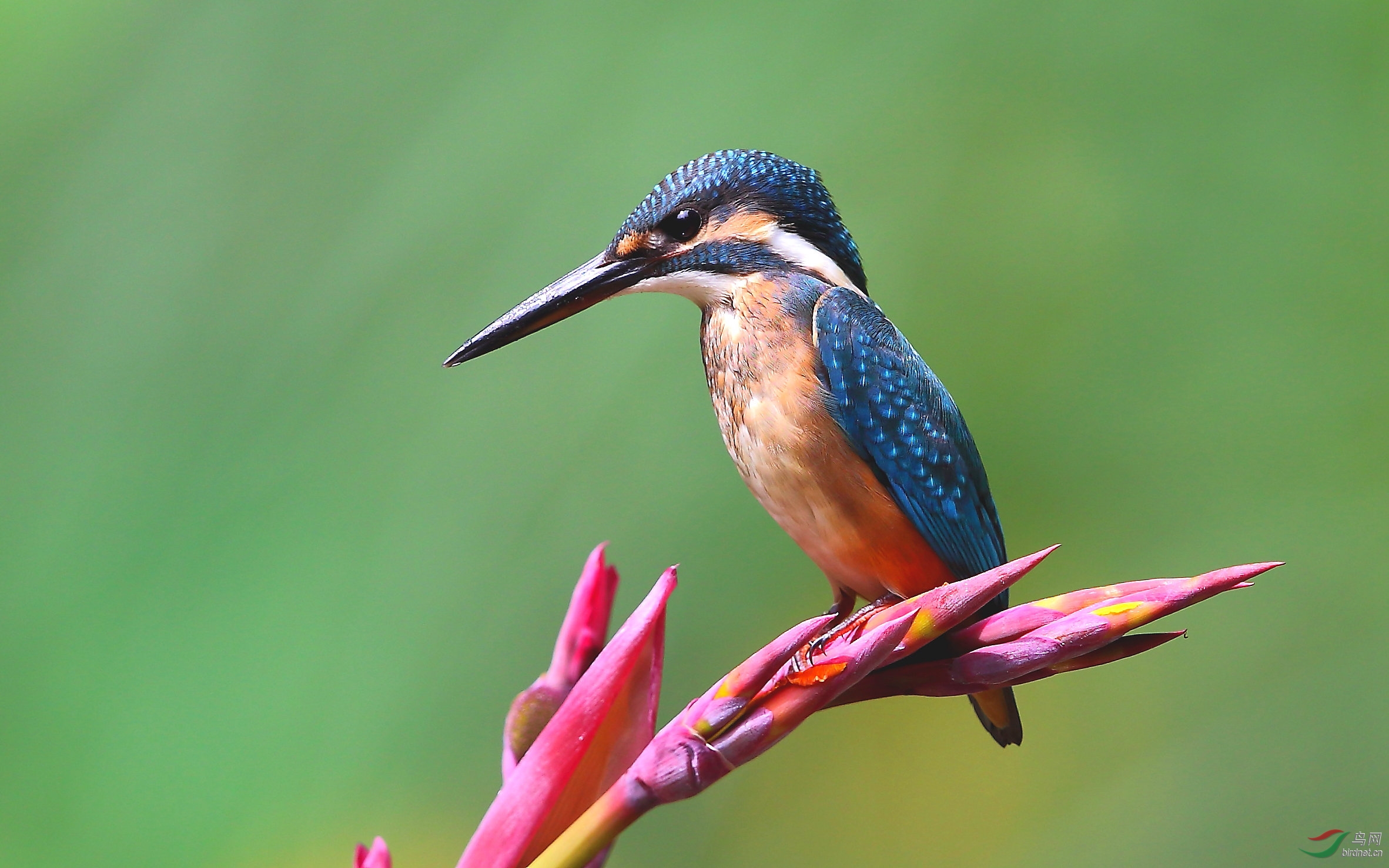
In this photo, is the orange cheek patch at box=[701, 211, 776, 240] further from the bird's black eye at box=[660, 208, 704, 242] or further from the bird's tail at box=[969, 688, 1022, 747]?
the bird's tail at box=[969, 688, 1022, 747]

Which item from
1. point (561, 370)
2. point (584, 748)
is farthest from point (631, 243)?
point (561, 370)

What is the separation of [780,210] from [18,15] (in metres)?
1.20

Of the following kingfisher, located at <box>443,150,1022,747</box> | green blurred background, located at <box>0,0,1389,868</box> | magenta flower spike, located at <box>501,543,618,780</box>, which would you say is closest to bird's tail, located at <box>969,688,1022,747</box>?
kingfisher, located at <box>443,150,1022,747</box>

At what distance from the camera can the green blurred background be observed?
3.68ft

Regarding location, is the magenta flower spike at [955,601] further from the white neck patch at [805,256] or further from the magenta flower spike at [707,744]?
the white neck patch at [805,256]

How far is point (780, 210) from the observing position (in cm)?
58

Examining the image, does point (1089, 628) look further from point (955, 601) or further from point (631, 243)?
point (631, 243)

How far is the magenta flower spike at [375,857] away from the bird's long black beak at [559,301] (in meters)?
0.23

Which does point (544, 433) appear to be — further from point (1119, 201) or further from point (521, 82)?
point (1119, 201)

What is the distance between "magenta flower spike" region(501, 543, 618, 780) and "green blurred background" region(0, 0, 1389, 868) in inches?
27.8

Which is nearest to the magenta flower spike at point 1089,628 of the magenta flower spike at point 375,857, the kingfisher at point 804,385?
the kingfisher at point 804,385

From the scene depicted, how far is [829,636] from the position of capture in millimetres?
479

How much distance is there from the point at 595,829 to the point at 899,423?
29cm

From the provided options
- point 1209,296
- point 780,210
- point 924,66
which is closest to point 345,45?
point 924,66
